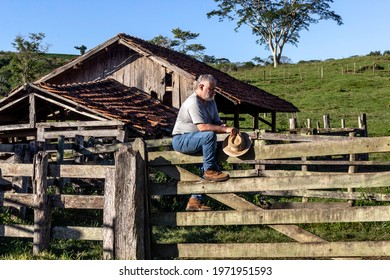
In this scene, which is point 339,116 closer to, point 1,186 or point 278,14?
point 1,186

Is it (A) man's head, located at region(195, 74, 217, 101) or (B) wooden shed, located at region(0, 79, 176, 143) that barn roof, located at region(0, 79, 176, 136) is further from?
(A) man's head, located at region(195, 74, 217, 101)

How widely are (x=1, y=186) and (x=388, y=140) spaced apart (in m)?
7.70

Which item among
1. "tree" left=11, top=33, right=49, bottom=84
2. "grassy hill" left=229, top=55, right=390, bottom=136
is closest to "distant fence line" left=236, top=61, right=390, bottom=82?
"grassy hill" left=229, top=55, right=390, bottom=136

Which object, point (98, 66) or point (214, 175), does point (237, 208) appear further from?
point (98, 66)

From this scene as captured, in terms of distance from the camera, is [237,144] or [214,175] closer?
[237,144]

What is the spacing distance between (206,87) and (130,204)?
155 cm

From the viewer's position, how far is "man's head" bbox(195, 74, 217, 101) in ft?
18.4

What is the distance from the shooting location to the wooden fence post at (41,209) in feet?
21.8

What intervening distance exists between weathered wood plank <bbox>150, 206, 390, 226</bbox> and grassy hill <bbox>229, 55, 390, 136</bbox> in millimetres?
20731

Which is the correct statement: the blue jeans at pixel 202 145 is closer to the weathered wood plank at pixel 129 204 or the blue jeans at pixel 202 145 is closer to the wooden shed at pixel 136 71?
the weathered wood plank at pixel 129 204

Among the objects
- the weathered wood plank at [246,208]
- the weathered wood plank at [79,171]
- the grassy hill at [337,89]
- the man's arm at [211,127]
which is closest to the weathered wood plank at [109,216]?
the weathered wood plank at [79,171]

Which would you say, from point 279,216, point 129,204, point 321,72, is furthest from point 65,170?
point 321,72

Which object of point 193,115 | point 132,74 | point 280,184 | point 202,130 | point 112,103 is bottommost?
point 280,184

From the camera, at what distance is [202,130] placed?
17.8 feet
